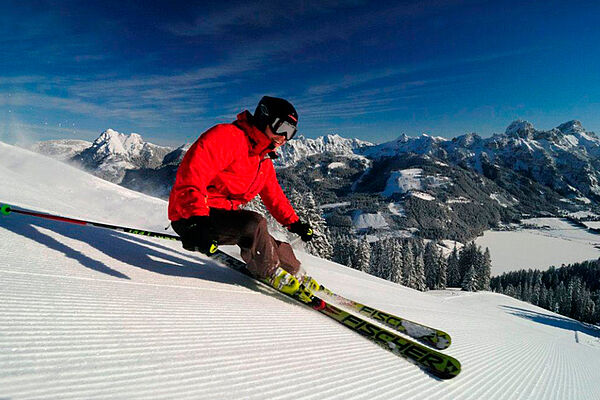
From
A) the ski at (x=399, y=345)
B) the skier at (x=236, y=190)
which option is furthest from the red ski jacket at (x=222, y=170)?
the ski at (x=399, y=345)

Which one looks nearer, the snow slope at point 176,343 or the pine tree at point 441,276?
the snow slope at point 176,343

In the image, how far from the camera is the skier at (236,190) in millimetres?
3070

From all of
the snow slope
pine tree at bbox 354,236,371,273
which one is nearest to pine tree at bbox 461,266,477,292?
pine tree at bbox 354,236,371,273

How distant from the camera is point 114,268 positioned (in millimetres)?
3135

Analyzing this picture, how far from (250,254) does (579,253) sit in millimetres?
195390

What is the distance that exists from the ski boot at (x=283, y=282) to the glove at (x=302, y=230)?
3.53 ft

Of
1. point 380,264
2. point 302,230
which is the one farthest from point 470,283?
point 302,230

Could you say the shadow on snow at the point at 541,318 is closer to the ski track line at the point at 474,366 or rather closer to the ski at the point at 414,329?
the ski track line at the point at 474,366

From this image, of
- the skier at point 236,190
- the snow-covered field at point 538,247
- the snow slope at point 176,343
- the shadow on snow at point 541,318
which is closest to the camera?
the snow slope at point 176,343

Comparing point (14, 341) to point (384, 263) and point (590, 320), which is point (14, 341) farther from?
point (590, 320)

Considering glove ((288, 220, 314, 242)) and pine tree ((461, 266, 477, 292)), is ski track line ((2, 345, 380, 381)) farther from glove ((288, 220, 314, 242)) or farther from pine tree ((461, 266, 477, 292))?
pine tree ((461, 266, 477, 292))

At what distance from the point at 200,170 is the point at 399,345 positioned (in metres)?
2.58

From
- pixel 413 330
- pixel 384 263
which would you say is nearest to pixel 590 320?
pixel 384 263

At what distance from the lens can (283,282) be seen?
12.0ft
